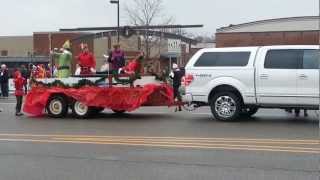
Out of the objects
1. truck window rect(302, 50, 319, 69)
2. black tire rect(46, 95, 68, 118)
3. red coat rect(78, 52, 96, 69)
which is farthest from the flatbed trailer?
truck window rect(302, 50, 319, 69)

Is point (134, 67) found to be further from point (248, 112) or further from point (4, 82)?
point (4, 82)

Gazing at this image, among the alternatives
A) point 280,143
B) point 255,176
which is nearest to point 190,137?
point 280,143

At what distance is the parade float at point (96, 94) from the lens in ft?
54.5

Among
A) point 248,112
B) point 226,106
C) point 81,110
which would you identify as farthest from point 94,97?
point 248,112

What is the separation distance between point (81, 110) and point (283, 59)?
570cm

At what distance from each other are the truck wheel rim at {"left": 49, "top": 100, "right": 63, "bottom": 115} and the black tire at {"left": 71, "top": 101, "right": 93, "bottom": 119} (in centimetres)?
43

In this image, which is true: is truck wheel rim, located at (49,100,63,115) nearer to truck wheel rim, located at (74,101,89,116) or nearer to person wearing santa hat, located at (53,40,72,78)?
truck wheel rim, located at (74,101,89,116)

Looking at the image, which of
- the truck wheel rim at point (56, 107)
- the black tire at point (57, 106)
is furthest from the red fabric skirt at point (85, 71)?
the truck wheel rim at point (56, 107)

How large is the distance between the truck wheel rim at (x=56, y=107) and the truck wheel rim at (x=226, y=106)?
463 centimetres

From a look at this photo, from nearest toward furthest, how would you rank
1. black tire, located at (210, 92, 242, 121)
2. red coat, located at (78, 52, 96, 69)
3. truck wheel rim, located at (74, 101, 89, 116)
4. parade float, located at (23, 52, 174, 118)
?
black tire, located at (210, 92, 242, 121), parade float, located at (23, 52, 174, 118), truck wheel rim, located at (74, 101, 89, 116), red coat, located at (78, 52, 96, 69)

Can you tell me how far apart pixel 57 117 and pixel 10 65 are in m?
60.4

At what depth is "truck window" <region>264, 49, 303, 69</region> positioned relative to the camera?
14.5 metres

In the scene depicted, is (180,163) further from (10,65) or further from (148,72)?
(10,65)

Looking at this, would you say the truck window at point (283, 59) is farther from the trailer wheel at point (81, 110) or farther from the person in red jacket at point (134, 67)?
the trailer wheel at point (81, 110)
